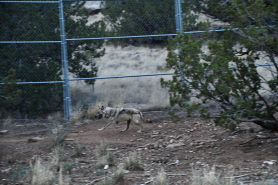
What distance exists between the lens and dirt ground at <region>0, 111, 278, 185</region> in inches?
241

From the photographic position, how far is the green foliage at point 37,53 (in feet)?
32.6

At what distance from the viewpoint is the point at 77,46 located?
35.1 ft

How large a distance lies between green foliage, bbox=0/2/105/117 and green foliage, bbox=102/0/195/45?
4.17 ft

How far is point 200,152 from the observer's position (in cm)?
743

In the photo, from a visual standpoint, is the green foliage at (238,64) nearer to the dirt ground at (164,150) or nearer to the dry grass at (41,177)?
the dirt ground at (164,150)

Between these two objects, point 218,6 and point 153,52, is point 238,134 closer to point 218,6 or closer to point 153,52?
point 218,6

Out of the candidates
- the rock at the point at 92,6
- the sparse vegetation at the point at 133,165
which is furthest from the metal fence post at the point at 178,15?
the rock at the point at 92,6

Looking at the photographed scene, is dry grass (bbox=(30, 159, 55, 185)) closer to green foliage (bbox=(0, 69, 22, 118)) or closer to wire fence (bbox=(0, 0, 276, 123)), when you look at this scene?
green foliage (bbox=(0, 69, 22, 118))

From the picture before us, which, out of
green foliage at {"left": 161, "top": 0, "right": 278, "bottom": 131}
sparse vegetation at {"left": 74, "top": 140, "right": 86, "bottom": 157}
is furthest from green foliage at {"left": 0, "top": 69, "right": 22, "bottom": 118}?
green foliage at {"left": 161, "top": 0, "right": 278, "bottom": 131}

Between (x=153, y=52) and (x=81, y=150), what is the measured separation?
5490mm

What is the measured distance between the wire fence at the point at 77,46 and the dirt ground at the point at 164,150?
3.17 ft

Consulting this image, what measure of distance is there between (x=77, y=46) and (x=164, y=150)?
184 inches

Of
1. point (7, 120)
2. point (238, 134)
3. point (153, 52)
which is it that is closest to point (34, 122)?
point (7, 120)

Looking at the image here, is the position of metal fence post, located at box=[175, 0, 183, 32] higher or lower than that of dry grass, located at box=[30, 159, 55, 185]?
higher
